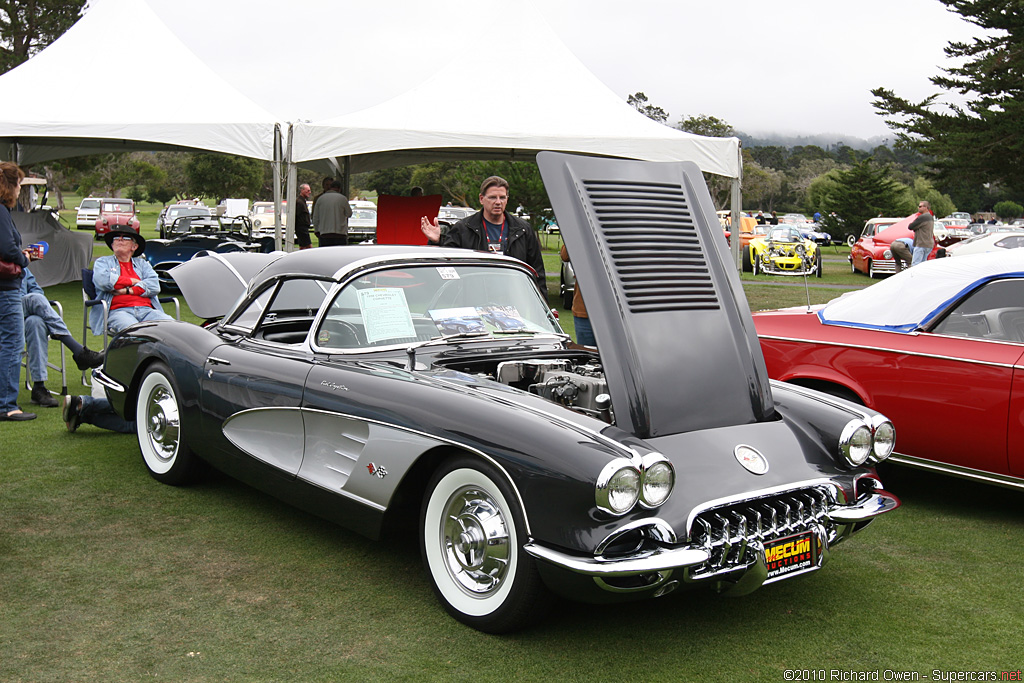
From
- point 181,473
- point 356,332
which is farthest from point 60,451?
point 356,332

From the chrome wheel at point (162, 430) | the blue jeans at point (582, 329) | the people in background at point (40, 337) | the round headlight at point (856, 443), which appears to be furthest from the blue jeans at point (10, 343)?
the round headlight at point (856, 443)

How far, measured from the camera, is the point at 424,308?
4461 mm

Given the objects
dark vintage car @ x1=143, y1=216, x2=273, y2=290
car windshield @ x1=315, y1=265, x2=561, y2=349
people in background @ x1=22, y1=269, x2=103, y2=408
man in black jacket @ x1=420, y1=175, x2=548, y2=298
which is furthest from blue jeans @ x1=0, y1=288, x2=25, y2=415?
dark vintage car @ x1=143, y1=216, x2=273, y2=290

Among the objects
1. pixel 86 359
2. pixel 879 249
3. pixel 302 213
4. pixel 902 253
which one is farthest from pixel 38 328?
pixel 879 249

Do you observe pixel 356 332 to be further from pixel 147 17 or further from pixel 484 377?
pixel 147 17

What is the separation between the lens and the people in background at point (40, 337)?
22.7 ft

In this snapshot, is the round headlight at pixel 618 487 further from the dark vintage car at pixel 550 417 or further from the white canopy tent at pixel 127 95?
the white canopy tent at pixel 127 95

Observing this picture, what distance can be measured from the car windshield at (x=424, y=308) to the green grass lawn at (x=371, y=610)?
1003mm

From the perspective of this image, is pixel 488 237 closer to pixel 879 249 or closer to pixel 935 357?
pixel 935 357

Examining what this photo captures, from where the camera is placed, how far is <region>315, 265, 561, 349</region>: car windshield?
432 cm

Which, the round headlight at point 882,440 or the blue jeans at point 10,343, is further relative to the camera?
the blue jeans at point 10,343

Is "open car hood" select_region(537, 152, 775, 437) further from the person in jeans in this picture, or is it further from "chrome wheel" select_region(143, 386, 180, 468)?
the person in jeans

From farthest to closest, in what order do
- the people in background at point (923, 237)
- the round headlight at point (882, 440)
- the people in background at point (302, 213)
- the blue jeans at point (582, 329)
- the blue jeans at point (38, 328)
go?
the people in background at point (923, 237) < the people in background at point (302, 213) < the blue jeans at point (38, 328) < the blue jeans at point (582, 329) < the round headlight at point (882, 440)

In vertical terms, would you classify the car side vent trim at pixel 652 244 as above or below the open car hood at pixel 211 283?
above
